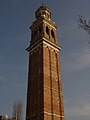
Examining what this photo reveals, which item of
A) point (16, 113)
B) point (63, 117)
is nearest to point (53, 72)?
point (63, 117)

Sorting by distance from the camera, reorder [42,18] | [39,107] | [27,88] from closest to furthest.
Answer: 1. [39,107]
2. [27,88]
3. [42,18]

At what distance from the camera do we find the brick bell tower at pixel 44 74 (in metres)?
31.9

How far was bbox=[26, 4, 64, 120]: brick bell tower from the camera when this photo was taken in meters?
31.9

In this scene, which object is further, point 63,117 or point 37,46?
point 37,46

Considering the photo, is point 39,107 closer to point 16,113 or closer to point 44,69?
point 44,69

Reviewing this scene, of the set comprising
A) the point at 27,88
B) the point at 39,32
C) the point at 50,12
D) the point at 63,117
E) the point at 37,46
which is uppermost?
the point at 50,12

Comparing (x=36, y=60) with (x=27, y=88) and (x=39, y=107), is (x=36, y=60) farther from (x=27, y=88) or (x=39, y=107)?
(x=39, y=107)

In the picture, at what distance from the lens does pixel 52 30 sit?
1699 inches

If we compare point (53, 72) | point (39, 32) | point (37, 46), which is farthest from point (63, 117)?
point (39, 32)

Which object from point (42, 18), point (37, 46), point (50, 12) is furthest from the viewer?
point (50, 12)

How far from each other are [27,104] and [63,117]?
627 cm

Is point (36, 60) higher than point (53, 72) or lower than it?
higher

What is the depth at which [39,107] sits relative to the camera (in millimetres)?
31547

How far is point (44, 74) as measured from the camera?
34.5 m
